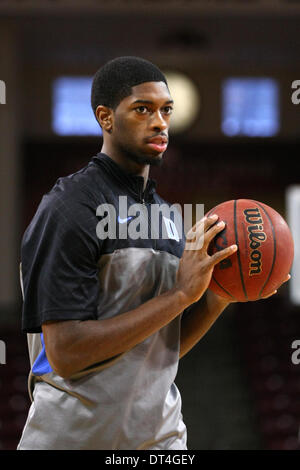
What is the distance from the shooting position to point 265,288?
1.76 meters

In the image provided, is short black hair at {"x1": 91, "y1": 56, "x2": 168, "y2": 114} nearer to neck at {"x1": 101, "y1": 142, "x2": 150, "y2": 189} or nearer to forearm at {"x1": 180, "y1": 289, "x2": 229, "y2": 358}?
neck at {"x1": 101, "y1": 142, "x2": 150, "y2": 189}

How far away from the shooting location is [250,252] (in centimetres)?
170

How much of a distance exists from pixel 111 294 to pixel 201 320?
1.25 feet

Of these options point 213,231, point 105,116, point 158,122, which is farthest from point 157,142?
point 213,231

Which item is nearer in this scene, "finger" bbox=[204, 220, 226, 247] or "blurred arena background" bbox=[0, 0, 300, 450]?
"finger" bbox=[204, 220, 226, 247]

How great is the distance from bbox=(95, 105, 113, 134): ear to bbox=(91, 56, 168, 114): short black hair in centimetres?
1

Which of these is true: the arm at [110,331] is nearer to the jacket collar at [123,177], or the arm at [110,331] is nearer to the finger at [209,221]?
the finger at [209,221]

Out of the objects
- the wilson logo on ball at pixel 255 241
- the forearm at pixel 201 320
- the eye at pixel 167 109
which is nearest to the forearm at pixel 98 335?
the wilson logo on ball at pixel 255 241

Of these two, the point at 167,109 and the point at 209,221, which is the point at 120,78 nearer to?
the point at 167,109

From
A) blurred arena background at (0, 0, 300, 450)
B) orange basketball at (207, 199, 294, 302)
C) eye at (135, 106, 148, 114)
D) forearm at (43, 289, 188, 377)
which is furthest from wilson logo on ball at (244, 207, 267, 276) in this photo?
blurred arena background at (0, 0, 300, 450)

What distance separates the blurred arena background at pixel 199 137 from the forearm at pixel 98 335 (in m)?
3.89

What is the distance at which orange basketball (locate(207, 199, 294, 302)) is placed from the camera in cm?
169

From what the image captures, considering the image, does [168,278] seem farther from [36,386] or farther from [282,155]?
[282,155]

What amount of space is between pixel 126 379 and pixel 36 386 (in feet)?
0.82
